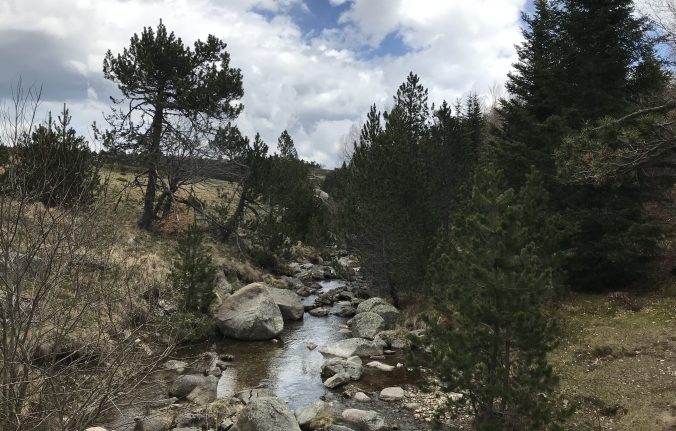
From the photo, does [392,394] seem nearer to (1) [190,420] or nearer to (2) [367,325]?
(1) [190,420]

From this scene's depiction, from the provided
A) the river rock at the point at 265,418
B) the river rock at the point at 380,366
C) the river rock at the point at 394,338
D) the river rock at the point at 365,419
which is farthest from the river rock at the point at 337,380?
the river rock at the point at 394,338

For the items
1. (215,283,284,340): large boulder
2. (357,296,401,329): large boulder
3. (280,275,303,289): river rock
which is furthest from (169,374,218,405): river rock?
(280,275,303,289): river rock

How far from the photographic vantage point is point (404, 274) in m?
20.0

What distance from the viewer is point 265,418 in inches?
400

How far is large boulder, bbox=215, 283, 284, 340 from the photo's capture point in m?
17.8

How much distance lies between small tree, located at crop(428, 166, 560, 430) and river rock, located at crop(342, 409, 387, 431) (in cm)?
296

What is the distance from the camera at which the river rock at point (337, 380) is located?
13680 millimetres

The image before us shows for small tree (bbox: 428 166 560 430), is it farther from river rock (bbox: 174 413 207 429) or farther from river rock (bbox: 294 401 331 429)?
river rock (bbox: 174 413 207 429)

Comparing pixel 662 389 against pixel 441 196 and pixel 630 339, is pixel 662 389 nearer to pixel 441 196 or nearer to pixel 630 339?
pixel 630 339

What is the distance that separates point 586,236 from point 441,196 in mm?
7723

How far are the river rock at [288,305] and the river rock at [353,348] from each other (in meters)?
4.33

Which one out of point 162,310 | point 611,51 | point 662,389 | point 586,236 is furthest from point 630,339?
point 162,310

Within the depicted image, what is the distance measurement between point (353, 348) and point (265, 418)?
6.94m

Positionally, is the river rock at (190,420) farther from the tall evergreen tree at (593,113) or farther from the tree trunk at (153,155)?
the tree trunk at (153,155)
